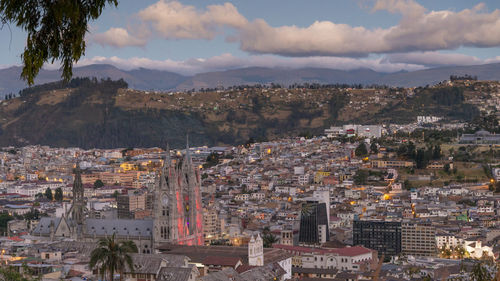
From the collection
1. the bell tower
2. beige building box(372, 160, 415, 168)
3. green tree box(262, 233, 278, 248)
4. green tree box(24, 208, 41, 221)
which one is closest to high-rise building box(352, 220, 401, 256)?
green tree box(262, 233, 278, 248)

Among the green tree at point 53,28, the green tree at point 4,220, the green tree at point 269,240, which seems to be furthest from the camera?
the green tree at point 4,220

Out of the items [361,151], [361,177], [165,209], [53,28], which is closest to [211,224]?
[165,209]

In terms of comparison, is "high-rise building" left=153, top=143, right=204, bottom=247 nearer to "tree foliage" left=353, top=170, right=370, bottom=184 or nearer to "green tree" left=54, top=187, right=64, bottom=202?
"tree foliage" left=353, top=170, right=370, bottom=184

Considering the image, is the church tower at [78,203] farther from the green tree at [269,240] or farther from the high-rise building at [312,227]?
the high-rise building at [312,227]

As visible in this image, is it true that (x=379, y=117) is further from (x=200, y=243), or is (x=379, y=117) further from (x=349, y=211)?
(x=200, y=243)

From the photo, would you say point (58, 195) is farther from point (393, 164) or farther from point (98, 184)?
point (393, 164)

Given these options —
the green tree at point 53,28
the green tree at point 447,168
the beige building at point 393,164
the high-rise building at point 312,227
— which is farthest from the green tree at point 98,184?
the green tree at point 53,28
